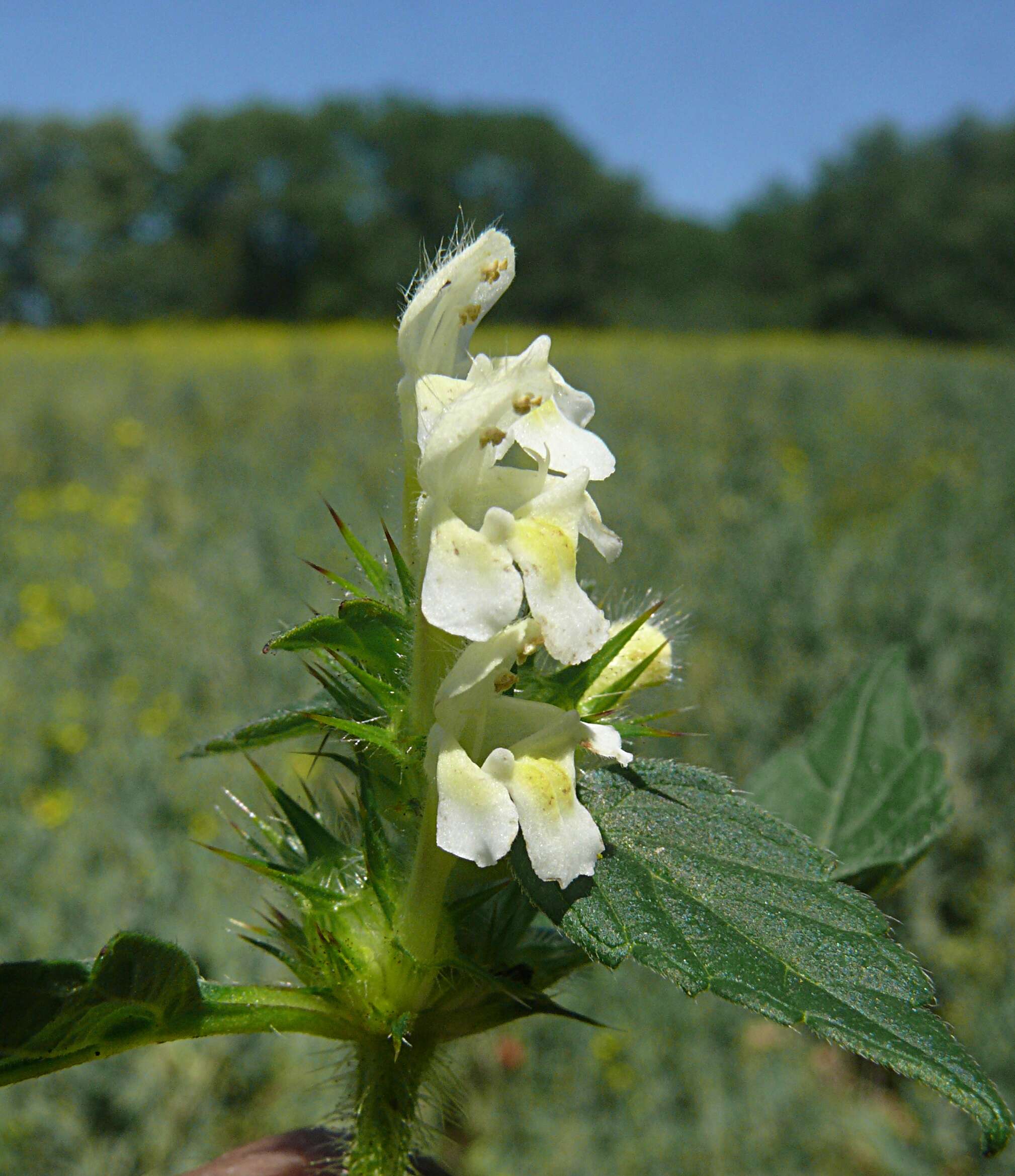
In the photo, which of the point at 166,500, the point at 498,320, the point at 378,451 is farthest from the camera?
the point at 498,320

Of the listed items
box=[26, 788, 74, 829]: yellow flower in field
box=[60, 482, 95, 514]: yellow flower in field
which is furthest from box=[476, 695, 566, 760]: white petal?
box=[60, 482, 95, 514]: yellow flower in field

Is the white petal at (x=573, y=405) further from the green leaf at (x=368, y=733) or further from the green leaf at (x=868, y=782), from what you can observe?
the green leaf at (x=868, y=782)

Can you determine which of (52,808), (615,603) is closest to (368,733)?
(615,603)

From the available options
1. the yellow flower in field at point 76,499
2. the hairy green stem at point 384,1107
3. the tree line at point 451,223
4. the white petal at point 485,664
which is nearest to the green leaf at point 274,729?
the white petal at point 485,664

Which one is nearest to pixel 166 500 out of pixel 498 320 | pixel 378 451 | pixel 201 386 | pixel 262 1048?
pixel 378 451

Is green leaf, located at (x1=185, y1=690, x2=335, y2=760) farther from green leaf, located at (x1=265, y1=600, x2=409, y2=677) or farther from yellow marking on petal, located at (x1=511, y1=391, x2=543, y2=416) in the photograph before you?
yellow marking on petal, located at (x1=511, y1=391, x2=543, y2=416)

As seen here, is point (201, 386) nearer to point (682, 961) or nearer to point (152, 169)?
point (682, 961)
